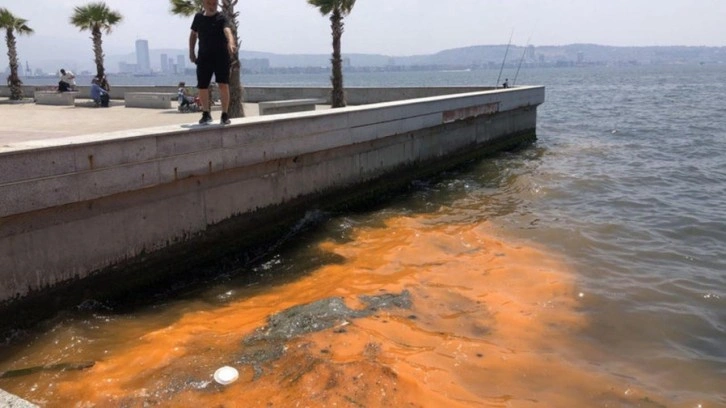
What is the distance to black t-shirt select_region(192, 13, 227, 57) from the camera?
295 inches

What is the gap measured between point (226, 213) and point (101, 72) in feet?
61.4

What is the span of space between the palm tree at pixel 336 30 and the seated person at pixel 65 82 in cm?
1179

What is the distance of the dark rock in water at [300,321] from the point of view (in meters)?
5.25

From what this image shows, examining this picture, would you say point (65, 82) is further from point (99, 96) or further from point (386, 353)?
point (386, 353)

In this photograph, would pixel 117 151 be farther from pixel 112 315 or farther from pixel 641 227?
pixel 641 227

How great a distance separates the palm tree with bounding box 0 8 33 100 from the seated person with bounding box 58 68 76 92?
3.02 m

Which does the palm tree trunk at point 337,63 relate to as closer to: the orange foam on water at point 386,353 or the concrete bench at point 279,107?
the concrete bench at point 279,107

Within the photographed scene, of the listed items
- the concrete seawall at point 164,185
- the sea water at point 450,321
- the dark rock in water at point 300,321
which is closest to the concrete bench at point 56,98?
the concrete seawall at point 164,185

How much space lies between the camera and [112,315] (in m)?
6.25

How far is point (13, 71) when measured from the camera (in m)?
25.9

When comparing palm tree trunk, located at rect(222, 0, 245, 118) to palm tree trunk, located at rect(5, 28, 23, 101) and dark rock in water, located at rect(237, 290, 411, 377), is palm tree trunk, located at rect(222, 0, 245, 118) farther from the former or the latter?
palm tree trunk, located at rect(5, 28, 23, 101)

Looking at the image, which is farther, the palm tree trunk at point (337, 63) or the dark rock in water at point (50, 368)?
the palm tree trunk at point (337, 63)

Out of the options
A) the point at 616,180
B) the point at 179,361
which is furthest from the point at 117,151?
the point at 616,180

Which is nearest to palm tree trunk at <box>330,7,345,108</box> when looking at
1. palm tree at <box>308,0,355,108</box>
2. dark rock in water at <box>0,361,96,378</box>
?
palm tree at <box>308,0,355,108</box>
